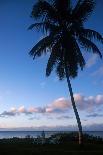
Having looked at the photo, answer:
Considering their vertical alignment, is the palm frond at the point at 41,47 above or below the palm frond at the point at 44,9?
below

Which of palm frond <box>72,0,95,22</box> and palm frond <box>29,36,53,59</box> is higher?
palm frond <box>72,0,95,22</box>

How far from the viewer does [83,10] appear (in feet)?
106

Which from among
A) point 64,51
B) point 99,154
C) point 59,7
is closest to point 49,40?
point 64,51

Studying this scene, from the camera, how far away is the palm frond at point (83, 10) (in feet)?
106

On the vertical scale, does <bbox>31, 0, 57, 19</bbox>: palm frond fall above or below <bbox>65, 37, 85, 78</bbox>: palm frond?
above

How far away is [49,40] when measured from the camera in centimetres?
3119

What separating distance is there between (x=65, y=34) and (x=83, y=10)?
137 inches

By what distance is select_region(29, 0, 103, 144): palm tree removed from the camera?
31.2 meters

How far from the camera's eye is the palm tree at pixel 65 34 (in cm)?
3125

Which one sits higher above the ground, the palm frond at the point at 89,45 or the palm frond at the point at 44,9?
the palm frond at the point at 44,9

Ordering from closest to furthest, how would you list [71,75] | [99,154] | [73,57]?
[99,154] → [73,57] → [71,75]

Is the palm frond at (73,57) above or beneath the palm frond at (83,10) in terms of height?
beneath

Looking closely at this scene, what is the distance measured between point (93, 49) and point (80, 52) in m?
1.39

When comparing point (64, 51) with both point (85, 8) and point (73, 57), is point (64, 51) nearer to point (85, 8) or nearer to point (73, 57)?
point (73, 57)
